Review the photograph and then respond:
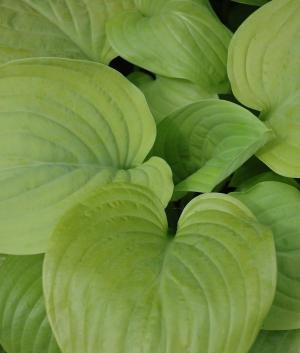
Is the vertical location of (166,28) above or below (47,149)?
above

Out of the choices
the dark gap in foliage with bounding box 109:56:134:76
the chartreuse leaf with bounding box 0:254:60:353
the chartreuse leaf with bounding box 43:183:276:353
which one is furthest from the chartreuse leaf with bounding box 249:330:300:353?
the dark gap in foliage with bounding box 109:56:134:76

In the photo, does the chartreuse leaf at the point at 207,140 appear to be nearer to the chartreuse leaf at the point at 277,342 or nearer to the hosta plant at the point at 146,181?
the hosta plant at the point at 146,181

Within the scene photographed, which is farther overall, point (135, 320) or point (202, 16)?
point (202, 16)

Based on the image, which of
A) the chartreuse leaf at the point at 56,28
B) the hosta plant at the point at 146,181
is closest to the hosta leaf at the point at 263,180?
the hosta plant at the point at 146,181

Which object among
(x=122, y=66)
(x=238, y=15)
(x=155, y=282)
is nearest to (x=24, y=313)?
(x=155, y=282)

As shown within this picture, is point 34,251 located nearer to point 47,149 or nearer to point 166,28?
point 47,149

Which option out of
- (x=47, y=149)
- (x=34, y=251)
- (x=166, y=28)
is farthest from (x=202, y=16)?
(x=34, y=251)
